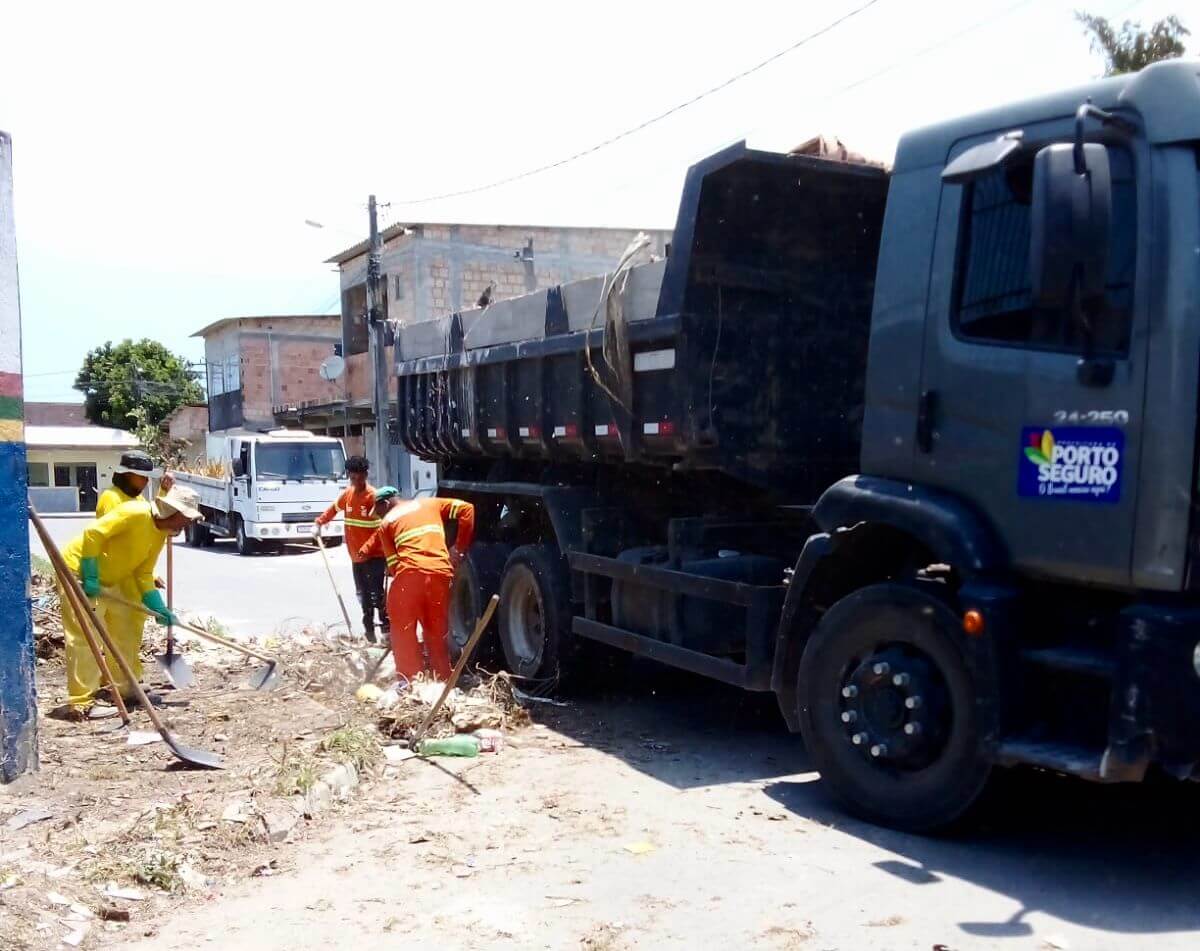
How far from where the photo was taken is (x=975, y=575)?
4344mm

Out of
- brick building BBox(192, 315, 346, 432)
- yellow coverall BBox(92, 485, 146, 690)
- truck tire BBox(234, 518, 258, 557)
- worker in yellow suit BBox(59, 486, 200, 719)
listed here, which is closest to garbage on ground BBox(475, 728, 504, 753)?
worker in yellow suit BBox(59, 486, 200, 719)

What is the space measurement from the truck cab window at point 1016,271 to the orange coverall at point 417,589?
4.01 meters

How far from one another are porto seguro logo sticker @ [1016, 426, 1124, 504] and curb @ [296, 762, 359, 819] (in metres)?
3.12

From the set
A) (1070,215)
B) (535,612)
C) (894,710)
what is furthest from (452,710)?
(1070,215)

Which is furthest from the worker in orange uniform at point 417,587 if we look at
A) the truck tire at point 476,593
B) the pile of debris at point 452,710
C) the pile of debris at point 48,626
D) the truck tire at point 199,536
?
the truck tire at point 199,536

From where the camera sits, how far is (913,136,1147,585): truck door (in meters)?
3.99

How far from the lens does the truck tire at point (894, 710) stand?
4422 mm

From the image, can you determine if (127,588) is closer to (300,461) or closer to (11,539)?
(11,539)

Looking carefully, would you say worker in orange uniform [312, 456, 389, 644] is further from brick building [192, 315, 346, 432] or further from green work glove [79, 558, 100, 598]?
brick building [192, 315, 346, 432]

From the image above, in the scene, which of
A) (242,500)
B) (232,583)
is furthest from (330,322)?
(232,583)

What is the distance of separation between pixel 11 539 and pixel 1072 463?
4573 mm

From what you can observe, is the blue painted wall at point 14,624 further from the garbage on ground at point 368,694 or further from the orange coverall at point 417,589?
the orange coverall at point 417,589

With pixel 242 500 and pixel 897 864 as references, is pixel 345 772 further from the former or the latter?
pixel 242 500

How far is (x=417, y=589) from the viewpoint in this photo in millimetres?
7492
